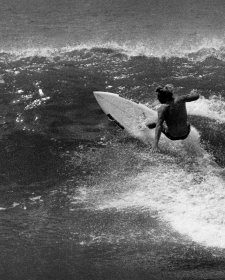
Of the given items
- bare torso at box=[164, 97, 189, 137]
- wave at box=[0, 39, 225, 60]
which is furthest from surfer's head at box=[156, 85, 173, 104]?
wave at box=[0, 39, 225, 60]

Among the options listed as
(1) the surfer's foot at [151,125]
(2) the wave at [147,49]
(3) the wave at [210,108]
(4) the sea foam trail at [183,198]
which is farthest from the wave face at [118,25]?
(4) the sea foam trail at [183,198]

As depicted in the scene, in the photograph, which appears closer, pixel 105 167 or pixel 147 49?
pixel 105 167

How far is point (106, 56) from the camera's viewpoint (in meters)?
16.8

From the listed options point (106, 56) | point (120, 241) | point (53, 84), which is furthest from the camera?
point (106, 56)

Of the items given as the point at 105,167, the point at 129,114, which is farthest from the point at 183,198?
the point at 129,114

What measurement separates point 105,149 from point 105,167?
2.42ft

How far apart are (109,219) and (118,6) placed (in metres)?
11.3

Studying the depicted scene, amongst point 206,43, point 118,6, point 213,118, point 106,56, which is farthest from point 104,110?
point 118,6

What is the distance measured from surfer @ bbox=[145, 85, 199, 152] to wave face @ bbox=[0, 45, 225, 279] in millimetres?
696

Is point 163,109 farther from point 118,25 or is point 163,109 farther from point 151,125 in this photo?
point 118,25

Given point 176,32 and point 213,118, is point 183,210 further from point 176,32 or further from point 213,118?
point 176,32

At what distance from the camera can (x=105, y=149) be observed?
1259 cm

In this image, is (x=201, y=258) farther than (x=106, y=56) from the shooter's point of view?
No

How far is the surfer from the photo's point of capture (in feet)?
36.4
